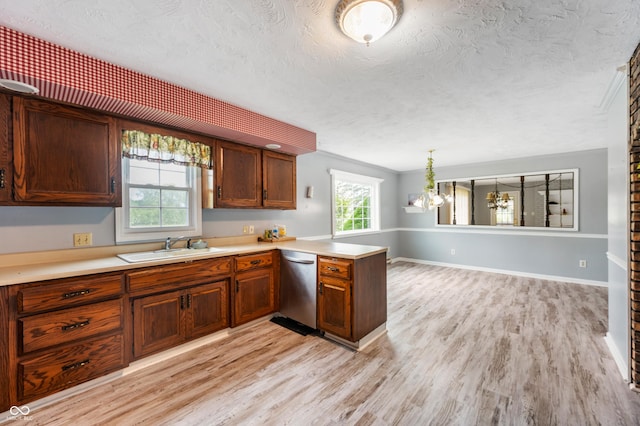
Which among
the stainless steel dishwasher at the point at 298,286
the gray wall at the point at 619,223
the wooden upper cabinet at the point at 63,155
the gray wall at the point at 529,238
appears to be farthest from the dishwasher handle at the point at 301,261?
the gray wall at the point at 529,238

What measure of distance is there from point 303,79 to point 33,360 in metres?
2.68

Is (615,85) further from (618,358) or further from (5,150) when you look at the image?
(5,150)

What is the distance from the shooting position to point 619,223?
7.18 feet

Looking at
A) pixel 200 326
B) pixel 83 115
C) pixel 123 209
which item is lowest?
pixel 200 326

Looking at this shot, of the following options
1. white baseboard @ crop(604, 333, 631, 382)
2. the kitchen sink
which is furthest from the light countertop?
white baseboard @ crop(604, 333, 631, 382)

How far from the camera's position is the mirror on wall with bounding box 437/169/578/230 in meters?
5.04

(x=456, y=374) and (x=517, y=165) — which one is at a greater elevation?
(x=517, y=165)

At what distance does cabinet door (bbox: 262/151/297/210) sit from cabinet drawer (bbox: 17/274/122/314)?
5.62 ft

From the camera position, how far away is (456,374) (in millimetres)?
2113

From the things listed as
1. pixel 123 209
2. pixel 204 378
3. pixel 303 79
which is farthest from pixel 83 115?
pixel 204 378

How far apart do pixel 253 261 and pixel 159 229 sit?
1.01m

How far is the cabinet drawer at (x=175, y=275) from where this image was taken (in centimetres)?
213

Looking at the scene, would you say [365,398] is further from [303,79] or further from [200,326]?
[303,79]

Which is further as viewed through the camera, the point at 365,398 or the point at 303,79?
the point at 303,79
